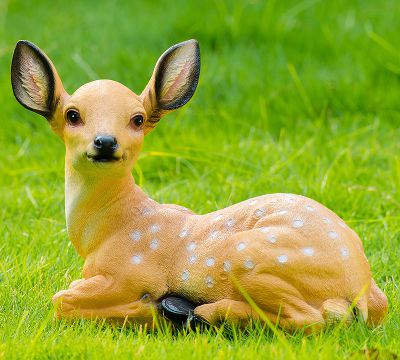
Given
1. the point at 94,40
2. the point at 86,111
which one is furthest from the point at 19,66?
the point at 94,40

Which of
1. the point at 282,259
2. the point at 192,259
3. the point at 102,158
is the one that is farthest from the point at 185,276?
the point at 102,158

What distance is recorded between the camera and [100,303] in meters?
3.58

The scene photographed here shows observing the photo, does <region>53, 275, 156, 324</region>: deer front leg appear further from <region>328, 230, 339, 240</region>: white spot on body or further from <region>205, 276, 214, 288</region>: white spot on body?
<region>328, 230, 339, 240</region>: white spot on body

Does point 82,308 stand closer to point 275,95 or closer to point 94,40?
point 275,95

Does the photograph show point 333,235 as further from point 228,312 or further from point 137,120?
point 137,120

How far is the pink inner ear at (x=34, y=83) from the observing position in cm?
367

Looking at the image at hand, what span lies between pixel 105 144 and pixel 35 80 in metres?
0.51

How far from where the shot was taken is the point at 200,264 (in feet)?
11.5

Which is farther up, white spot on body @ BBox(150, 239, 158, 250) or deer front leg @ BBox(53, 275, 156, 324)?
white spot on body @ BBox(150, 239, 158, 250)

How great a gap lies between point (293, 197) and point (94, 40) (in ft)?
15.1

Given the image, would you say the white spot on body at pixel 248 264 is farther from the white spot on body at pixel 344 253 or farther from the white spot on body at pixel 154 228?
the white spot on body at pixel 154 228

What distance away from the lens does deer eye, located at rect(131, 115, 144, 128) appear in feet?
11.7

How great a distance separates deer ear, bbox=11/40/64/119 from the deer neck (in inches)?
10.3

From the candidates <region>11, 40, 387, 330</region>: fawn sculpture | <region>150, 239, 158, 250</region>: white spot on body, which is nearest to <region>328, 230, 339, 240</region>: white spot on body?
<region>11, 40, 387, 330</region>: fawn sculpture
